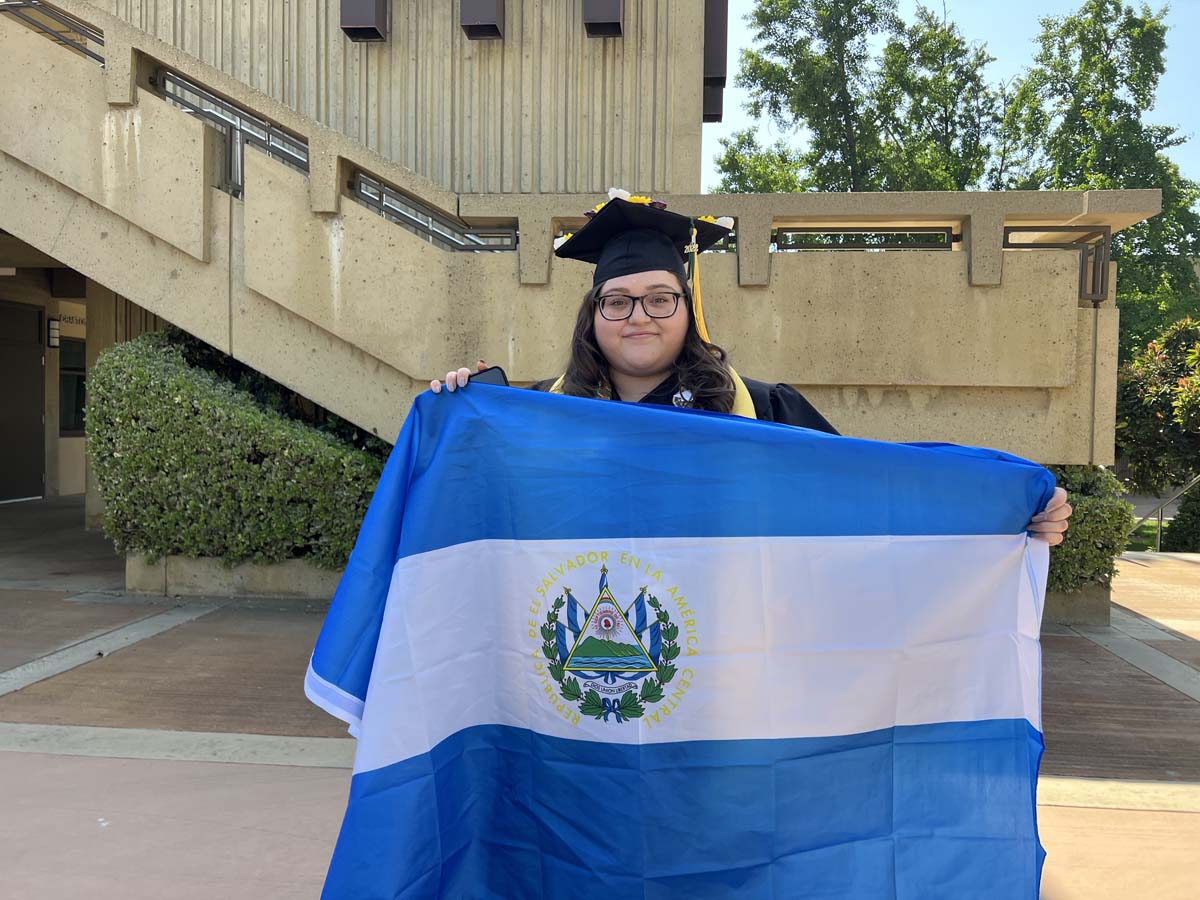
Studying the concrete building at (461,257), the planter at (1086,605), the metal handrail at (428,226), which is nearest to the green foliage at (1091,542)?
the planter at (1086,605)

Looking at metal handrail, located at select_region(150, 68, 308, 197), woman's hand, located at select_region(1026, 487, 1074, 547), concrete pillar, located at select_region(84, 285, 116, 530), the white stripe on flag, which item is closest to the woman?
the white stripe on flag

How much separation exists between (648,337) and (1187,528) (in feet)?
48.3

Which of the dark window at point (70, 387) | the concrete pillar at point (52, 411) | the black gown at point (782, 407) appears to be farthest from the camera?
the dark window at point (70, 387)

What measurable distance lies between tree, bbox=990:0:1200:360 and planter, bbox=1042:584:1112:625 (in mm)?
19893

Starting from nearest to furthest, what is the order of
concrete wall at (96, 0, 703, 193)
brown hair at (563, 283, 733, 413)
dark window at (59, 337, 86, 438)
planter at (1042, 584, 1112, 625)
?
brown hair at (563, 283, 733, 413) → planter at (1042, 584, 1112, 625) → concrete wall at (96, 0, 703, 193) → dark window at (59, 337, 86, 438)

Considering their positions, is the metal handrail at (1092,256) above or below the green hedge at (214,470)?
above

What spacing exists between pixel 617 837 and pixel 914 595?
95 cm

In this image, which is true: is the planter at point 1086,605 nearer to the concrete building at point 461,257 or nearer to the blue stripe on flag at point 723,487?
the concrete building at point 461,257

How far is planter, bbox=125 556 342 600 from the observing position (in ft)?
23.6

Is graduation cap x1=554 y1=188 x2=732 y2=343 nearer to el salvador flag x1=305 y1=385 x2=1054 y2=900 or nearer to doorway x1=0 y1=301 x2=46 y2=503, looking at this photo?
el salvador flag x1=305 y1=385 x2=1054 y2=900

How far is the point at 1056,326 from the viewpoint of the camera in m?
6.57

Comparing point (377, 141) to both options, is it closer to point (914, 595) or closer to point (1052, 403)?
point (1052, 403)

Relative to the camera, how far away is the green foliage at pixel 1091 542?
6.71 metres

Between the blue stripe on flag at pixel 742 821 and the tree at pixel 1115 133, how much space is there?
25.1m
